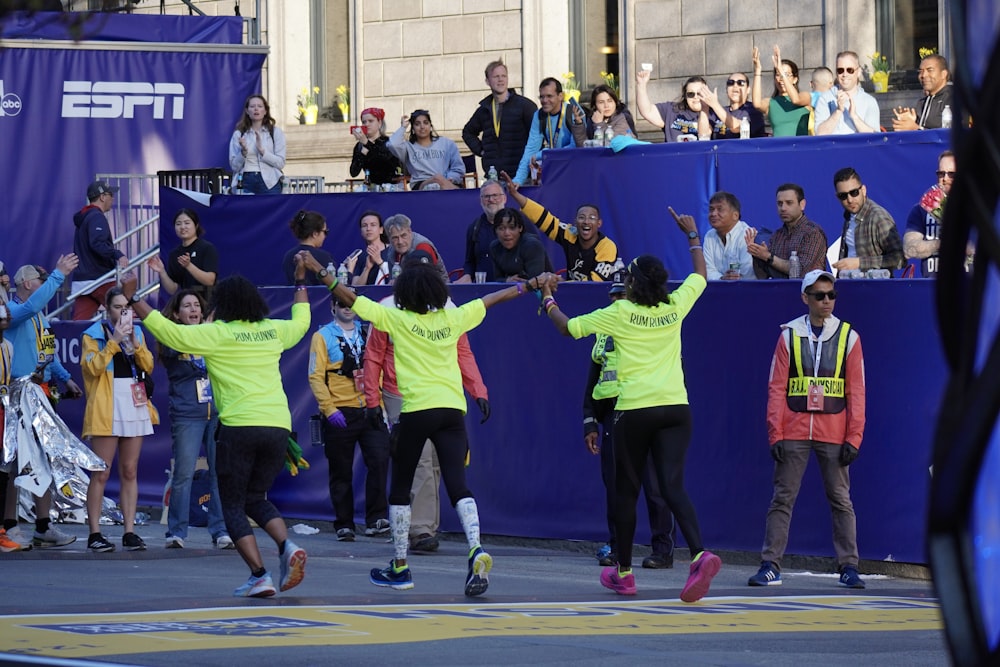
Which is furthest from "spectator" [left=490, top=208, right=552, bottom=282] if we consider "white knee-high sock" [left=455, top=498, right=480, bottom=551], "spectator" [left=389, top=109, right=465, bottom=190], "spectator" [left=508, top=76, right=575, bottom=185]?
"white knee-high sock" [left=455, top=498, right=480, bottom=551]

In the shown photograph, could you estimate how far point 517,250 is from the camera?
1405cm

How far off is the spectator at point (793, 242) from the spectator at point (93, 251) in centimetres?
794

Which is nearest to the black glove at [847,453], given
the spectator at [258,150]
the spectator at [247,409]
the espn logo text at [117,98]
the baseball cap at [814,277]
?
the baseball cap at [814,277]

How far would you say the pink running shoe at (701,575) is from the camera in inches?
381

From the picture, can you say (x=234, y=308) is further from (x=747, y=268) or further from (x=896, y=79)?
(x=896, y=79)

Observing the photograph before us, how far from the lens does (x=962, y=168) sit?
5.72ft

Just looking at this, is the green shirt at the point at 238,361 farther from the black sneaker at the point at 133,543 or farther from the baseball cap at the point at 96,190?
the baseball cap at the point at 96,190

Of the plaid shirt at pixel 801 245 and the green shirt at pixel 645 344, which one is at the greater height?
the plaid shirt at pixel 801 245

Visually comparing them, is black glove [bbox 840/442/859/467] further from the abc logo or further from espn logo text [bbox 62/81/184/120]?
the abc logo

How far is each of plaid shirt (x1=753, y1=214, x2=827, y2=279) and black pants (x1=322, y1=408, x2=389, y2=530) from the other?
3704 mm

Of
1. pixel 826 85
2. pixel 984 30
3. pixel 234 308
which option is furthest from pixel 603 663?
pixel 826 85

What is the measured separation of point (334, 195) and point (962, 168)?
15606 millimetres

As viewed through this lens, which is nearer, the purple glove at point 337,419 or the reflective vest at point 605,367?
the reflective vest at point 605,367

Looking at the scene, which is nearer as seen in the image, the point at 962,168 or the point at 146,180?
the point at 962,168
